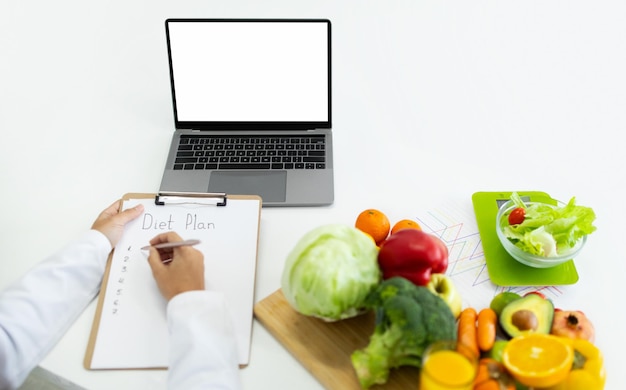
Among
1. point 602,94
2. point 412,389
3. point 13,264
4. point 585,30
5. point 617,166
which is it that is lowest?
point 412,389

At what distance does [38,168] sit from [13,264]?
238mm

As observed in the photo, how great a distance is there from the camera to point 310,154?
3.77 feet

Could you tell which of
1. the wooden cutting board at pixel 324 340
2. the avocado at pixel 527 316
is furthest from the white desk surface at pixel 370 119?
the avocado at pixel 527 316

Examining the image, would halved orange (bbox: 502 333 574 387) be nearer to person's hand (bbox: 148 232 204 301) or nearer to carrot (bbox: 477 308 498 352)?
carrot (bbox: 477 308 498 352)

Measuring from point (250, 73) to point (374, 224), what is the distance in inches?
16.0

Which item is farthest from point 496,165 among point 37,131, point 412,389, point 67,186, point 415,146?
point 37,131

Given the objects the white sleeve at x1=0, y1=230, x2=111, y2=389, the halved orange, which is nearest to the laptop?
the white sleeve at x1=0, y1=230, x2=111, y2=389

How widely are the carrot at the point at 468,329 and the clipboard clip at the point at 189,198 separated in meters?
0.45

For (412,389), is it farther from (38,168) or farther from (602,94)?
(602,94)

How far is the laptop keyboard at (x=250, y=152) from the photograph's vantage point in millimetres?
1131

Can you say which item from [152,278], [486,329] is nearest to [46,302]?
[152,278]

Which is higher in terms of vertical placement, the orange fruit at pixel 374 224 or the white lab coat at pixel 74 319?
the orange fruit at pixel 374 224

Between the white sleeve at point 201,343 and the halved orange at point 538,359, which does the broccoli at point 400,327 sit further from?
the white sleeve at point 201,343

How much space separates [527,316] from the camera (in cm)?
80
